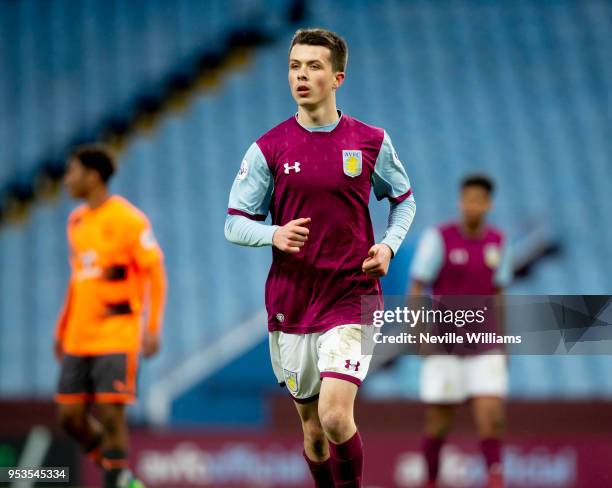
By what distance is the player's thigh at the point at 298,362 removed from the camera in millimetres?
4410

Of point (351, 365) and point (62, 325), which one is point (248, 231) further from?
point (62, 325)

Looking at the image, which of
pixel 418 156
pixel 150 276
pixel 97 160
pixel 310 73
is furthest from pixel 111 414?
pixel 418 156

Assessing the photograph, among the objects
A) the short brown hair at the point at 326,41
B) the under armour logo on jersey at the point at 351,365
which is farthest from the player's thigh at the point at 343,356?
the short brown hair at the point at 326,41

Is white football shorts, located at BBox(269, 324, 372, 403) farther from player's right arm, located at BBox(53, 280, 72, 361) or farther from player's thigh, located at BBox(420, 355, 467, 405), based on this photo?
player's thigh, located at BBox(420, 355, 467, 405)

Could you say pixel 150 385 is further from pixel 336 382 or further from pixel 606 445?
pixel 336 382

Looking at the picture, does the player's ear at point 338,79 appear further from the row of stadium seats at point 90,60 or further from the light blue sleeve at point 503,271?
the row of stadium seats at point 90,60

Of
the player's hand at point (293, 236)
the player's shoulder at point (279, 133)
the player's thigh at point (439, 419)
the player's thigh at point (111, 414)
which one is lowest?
the player's thigh at point (439, 419)

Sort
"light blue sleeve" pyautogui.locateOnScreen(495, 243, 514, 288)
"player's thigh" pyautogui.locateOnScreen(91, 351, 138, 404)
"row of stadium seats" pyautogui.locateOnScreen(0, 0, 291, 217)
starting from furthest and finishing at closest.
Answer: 1. "row of stadium seats" pyautogui.locateOnScreen(0, 0, 291, 217)
2. "light blue sleeve" pyautogui.locateOnScreen(495, 243, 514, 288)
3. "player's thigh" pyautogui.locateOnScreen(91, 351, 138, 404)

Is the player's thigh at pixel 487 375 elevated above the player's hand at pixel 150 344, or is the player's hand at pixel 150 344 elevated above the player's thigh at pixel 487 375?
the player's hand at pixel 150 344

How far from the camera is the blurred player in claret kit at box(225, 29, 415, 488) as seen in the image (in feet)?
14.1

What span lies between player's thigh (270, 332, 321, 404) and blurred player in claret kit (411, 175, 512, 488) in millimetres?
2688

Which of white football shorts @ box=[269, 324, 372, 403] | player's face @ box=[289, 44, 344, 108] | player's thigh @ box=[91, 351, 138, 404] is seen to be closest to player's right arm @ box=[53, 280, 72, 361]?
player's thigh @ box=[91, 351, 138, 404]

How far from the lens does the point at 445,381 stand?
23.4ft

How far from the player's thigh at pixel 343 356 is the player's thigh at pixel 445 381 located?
2.86 metres
